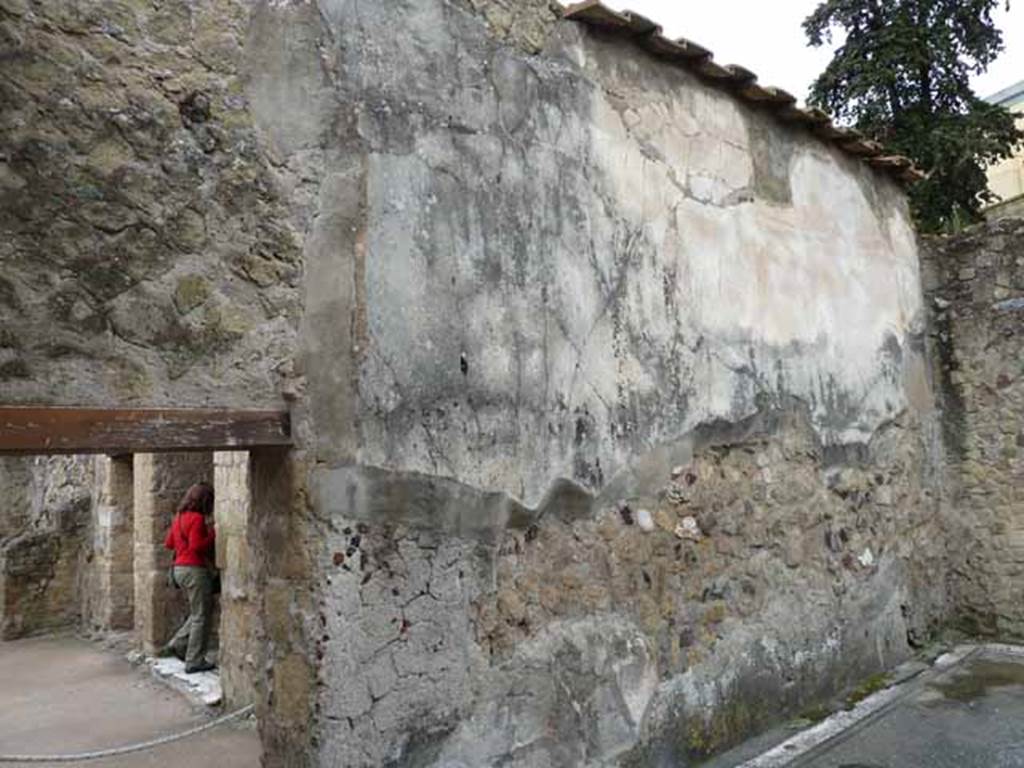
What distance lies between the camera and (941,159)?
936 centimetres

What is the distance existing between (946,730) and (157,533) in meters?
4.98

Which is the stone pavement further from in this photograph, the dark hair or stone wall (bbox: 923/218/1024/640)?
the dark hair

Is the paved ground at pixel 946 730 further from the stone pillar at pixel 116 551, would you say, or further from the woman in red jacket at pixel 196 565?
the stone pillar at pixel 116 551

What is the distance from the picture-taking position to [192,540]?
5.23 m

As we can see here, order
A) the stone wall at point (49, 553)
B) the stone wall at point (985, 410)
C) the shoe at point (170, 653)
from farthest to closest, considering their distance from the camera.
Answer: the stone wall at point (49, 553) → the shoe at point (170, 653) → the stone wall at point (985, 410)

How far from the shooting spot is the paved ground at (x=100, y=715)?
371 centimetres

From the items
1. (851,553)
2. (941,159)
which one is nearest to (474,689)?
(851,553)

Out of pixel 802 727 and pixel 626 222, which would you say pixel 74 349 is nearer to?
pixel 626 222

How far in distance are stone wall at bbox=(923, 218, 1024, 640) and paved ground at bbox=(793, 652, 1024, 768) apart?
80 cm

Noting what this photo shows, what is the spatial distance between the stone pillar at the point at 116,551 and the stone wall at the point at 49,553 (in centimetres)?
56

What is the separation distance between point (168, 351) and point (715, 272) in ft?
7.71

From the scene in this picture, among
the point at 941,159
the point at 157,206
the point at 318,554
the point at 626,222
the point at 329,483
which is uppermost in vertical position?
the point at 941,159

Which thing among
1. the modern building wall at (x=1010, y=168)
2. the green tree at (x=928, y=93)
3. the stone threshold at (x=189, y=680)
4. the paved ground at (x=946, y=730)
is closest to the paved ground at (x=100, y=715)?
the stone threshold at (x=189, y=680)

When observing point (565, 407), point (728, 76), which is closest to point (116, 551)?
point (565, 407)
